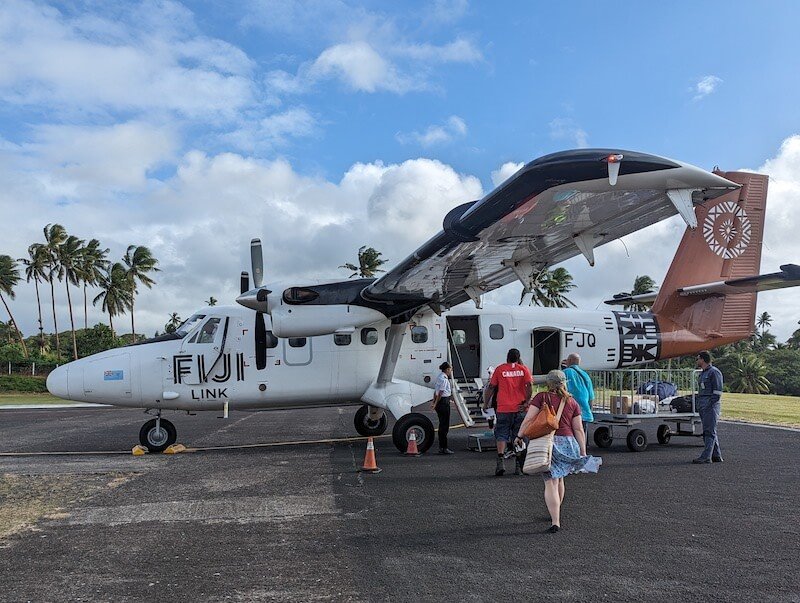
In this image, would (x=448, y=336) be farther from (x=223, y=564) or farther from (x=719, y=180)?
(x=223, y=564)

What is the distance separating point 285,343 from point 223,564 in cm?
790

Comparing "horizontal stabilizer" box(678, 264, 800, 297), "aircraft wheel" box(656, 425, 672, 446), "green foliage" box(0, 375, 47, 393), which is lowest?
"green foliage" box(0, 375, 47, 393)

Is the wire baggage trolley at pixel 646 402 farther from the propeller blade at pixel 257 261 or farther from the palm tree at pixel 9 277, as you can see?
the palm tree at pixel 9 277

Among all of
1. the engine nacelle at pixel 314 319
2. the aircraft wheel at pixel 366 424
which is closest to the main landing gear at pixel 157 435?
the engine nacelle at pixel 314 319

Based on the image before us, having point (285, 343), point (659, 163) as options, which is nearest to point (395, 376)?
point (285, 343)

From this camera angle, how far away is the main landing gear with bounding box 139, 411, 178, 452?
1208 cm

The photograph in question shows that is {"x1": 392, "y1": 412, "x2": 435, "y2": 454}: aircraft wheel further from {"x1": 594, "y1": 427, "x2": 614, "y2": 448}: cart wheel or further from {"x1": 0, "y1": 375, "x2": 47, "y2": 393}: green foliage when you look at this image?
{"x1": 0, "y1": 375, "x2": 47, "y2": 393}: green foliage

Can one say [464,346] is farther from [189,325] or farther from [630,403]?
[189,325]

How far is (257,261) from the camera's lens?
1286 centimetres

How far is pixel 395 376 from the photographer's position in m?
13.2

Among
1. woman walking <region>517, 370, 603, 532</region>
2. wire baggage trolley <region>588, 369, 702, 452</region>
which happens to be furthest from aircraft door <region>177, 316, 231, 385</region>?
woman walking <region>517, 370, 603, 532</region>

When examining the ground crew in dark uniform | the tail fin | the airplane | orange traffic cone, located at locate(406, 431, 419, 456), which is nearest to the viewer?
the airplane

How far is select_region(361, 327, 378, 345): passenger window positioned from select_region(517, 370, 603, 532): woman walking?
7.04 m

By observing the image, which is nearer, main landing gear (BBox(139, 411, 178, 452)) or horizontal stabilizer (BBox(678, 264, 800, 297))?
horizontal stabilizer (BBox(678, 264, 800, 297))
